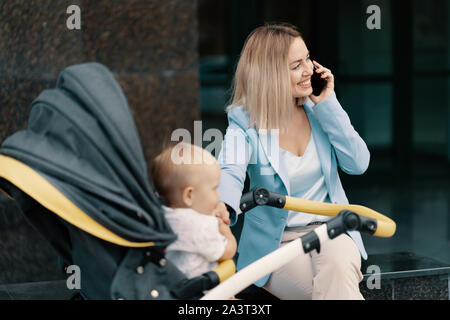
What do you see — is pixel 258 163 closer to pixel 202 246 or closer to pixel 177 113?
pixel 202 246

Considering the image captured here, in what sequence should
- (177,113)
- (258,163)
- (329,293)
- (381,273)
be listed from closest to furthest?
1. (329,293)
2. (258,163)
3. (381,273)
4. (177,113)

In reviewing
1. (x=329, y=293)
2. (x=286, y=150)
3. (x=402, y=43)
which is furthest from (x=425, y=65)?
(x=329, y=293)

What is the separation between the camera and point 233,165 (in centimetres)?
261

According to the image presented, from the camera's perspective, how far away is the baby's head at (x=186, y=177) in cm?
199

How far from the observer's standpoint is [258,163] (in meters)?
2.77

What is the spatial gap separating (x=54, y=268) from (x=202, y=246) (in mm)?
2314

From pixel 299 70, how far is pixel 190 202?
944 mm

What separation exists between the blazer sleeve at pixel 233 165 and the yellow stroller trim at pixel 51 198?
24.5 inches

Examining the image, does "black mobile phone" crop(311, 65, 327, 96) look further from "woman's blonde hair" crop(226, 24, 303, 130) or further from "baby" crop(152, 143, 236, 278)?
"baby" crop(152, 143, 236, 278)

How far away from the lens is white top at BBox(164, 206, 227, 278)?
1989 mm

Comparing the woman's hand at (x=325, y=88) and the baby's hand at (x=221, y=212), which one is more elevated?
the woman's hand at (x=325, y=88)

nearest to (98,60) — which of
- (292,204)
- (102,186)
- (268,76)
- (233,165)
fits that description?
(268,76)

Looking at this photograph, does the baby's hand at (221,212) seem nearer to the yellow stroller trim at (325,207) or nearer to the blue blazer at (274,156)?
the yellow stroller trim at (325,207)

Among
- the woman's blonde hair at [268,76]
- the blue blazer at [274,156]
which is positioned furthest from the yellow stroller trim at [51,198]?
the woman's blonde hair at [268,76]
